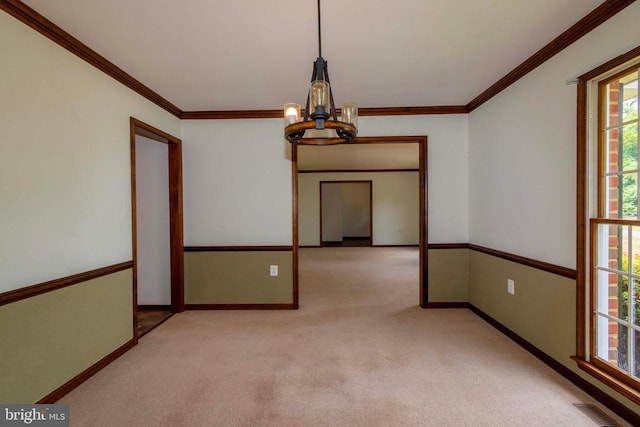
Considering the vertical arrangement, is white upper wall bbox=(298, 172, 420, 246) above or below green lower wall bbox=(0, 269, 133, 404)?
above

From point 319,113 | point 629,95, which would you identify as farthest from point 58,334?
point 629,95

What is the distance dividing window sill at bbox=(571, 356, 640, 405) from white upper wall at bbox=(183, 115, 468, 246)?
5.96ft

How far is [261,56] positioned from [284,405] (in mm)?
2359

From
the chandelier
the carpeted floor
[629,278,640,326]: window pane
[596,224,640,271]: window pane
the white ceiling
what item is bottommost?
the carpeted floor

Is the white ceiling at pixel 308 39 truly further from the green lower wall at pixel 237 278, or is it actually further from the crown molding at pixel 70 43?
the green lower wall at pixel 237 278

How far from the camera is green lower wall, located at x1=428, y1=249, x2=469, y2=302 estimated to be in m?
3.64

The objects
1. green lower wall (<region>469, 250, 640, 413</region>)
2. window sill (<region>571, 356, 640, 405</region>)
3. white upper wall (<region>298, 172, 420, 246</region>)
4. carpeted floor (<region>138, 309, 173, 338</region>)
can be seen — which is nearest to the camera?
window sill (<region>571, 356, 640, 405</region>)

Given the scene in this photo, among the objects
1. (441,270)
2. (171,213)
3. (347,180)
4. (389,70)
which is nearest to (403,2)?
(389,70)

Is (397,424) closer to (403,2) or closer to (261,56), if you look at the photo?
(403,2)

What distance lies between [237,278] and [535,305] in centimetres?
290

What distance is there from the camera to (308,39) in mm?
2102

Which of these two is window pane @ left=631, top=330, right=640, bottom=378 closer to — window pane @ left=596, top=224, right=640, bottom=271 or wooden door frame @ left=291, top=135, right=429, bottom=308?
window pane @ left=596, top=224, right=640, bottom=271

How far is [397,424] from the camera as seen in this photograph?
5.53 feet

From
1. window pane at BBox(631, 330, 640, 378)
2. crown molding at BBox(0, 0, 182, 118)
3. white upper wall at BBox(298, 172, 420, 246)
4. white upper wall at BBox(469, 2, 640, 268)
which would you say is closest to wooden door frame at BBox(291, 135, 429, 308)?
white upper wall at BBox(469, 2, 640, 268)
